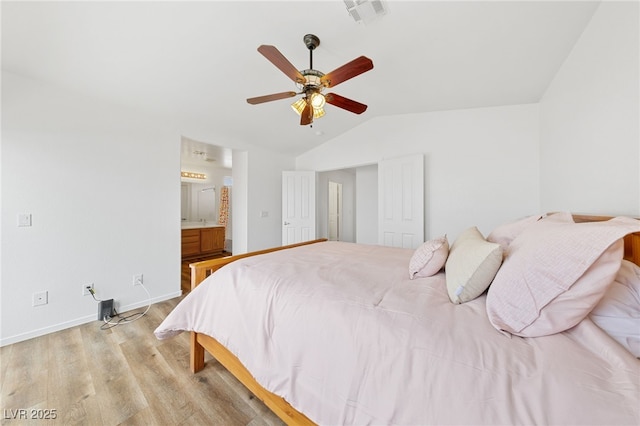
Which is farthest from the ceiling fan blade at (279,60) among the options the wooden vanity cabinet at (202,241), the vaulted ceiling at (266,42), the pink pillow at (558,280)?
the wooden vanity cabinet at (202,241)

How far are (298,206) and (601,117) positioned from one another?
11.9 ft

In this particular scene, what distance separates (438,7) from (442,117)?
1.83 metres

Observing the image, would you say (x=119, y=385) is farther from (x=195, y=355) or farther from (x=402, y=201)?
(x=402, y=201)

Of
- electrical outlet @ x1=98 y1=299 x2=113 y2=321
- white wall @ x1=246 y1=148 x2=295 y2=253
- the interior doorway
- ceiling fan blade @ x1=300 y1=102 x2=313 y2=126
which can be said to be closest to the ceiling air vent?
ceiling fan blade @ x1=300 y1=102 x2=313 y2=126

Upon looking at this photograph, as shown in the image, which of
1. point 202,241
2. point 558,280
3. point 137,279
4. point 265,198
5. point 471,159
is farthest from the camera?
point 202,241

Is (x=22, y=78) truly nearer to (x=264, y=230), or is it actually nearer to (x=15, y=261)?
(x=15, y=261)

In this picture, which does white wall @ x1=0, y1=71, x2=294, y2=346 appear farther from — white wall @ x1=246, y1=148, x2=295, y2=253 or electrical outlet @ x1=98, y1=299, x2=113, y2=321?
white wall @ x1=246, y1=148, x2=295, y2=253

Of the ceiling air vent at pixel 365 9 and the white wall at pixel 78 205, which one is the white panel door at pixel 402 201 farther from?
the white wall at pixel 78 205

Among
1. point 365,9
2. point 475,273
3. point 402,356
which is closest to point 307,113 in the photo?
point 365,9

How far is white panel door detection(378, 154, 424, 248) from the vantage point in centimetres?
318

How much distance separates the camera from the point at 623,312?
718 millimetres

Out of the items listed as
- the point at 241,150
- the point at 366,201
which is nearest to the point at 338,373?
the point at 241,150

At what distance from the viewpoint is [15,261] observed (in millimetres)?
1957

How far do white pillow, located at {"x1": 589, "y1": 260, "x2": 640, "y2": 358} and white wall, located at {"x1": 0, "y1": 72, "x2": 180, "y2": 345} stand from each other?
3.52 meters
